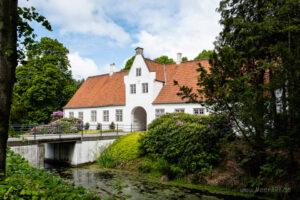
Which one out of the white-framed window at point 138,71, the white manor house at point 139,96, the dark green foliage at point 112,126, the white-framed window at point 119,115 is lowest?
the dark green foliage at point 112,126

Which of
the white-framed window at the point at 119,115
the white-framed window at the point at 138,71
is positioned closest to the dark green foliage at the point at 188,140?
the white-framed window at the point at 138,71

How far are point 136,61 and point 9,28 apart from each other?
94.4 ft

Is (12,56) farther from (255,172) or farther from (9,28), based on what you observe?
(255,172)

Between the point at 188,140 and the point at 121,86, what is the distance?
19677 millimetres

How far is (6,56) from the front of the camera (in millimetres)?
5273

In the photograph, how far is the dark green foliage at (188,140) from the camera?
17.9 metres

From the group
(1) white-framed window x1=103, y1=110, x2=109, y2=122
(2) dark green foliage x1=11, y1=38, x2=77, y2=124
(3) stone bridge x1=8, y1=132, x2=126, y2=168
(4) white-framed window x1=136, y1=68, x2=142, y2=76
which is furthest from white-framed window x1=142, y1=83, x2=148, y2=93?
(2) dark green foliage x1=11, y1=38, x2=77, y2=124

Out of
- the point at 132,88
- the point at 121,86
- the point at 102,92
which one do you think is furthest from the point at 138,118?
the point at 102,92

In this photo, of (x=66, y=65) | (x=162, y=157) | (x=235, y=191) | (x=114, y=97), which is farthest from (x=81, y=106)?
(x=235, y=191)

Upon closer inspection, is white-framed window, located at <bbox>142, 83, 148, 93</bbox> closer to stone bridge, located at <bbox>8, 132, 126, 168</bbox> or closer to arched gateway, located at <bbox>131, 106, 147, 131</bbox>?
arched gateway, located at <bbox>131, 106, 147, 131</bbox>

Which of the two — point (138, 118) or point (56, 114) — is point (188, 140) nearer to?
point (138, 118)

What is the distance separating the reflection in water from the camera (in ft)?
47.3

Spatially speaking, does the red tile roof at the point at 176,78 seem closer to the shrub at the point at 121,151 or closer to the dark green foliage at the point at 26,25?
the shrub at the point at 121,151

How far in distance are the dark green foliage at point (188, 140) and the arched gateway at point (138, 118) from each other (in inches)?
487
